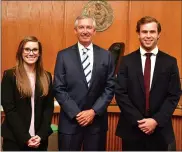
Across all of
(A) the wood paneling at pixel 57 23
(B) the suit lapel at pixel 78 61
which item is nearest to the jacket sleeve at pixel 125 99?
(B) the suit lapel at pixel 78 61

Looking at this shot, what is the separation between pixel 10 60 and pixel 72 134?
2584mm

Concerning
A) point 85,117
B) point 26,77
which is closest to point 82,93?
point 85,117

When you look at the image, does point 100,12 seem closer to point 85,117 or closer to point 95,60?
point 95,60

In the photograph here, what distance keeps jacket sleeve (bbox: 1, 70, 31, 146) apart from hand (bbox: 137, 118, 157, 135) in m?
0.75

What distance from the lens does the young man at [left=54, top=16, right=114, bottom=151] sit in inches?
86.4

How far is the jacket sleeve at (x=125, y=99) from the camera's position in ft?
6.89

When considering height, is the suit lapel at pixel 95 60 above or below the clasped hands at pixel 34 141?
above

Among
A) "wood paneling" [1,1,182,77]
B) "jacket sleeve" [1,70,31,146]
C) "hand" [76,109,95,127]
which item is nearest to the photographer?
"jacket sleeve" [1,70,31,146]

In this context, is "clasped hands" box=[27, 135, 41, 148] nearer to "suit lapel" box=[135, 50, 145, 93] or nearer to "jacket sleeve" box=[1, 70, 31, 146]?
"jacket sleeve" box=[1, 70, 31, 146]

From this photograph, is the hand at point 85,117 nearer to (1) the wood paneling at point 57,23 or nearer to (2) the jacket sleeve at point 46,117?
(2) the jacket sleeve at point 46,117

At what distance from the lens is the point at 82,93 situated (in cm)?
221

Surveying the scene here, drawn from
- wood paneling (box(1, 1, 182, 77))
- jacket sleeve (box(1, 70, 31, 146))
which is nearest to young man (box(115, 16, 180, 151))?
jacket sleeve (box(1, 70, 31, 146))

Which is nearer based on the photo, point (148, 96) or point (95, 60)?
point (148, 96)

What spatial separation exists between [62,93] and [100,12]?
8.13ft
